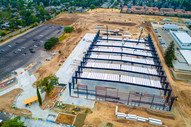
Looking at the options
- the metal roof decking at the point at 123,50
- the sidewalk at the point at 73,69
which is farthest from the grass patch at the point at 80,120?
the metal roof decking at the point at 123,50

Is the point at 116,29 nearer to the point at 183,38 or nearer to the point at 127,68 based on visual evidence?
the point at 183,38

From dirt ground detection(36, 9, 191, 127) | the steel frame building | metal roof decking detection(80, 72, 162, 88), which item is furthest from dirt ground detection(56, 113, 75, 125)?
metal roof decking detection(80, 72, 162, 88)

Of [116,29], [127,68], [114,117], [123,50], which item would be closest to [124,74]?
[127,68]

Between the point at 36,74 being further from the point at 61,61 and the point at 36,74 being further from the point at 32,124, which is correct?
the point at 32,124

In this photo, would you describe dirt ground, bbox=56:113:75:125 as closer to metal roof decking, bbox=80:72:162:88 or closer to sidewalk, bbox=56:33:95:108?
sidewalk, bbox=56:33:95:108

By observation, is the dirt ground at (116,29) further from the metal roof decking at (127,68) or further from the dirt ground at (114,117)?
the metal roof decking at (127,68)

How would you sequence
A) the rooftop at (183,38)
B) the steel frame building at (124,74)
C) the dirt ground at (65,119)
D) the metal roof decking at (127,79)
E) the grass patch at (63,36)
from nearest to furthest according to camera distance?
the dirt ground at (65,119), the steel frame building at (124,74), the metal roof decking at (127,79), the rooftop at (183,38), the grass patch at (63,36)
